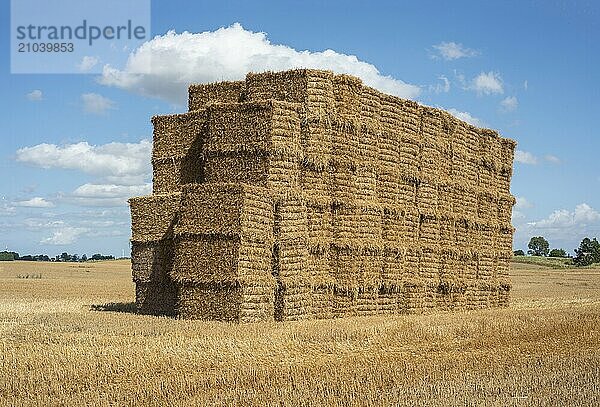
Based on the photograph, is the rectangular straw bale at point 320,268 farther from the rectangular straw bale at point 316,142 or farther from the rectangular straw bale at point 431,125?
the rectangular straw bale at point 431,125

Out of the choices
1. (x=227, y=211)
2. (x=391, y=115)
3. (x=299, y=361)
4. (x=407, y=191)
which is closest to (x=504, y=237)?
(x=407, y=191)

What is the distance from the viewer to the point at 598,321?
1733 centimetres

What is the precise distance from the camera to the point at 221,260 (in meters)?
16.3

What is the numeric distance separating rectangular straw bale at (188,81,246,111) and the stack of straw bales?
0.13 feet

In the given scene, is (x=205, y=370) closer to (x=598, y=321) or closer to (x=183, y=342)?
(x=183, y=342)

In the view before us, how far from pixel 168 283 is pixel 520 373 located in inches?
410

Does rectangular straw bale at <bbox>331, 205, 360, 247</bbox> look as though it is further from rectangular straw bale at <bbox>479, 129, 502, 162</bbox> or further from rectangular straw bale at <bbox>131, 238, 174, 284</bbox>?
rectangular straw bale at <bbox>479, 129, 502, 162</bbox>

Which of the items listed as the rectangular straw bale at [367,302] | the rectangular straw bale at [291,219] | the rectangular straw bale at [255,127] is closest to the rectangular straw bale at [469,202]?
the rectangular straw bale at [367,302]

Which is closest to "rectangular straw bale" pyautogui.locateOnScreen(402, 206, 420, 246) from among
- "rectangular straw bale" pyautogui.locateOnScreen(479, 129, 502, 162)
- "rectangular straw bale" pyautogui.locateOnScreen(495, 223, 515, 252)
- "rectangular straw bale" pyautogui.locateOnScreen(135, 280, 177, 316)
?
"rectangular straw bale" pyautogui.locateOnScreen(479, 129, 502, 162)

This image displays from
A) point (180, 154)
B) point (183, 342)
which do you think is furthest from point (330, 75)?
point (183, 342)

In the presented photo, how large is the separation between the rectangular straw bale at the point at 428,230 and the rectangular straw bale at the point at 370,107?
3117 millimetres

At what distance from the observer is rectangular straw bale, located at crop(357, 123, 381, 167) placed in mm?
18391

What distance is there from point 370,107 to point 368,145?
97 cm

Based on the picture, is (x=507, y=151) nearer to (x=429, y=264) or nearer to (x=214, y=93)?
(x=429, y=264)
